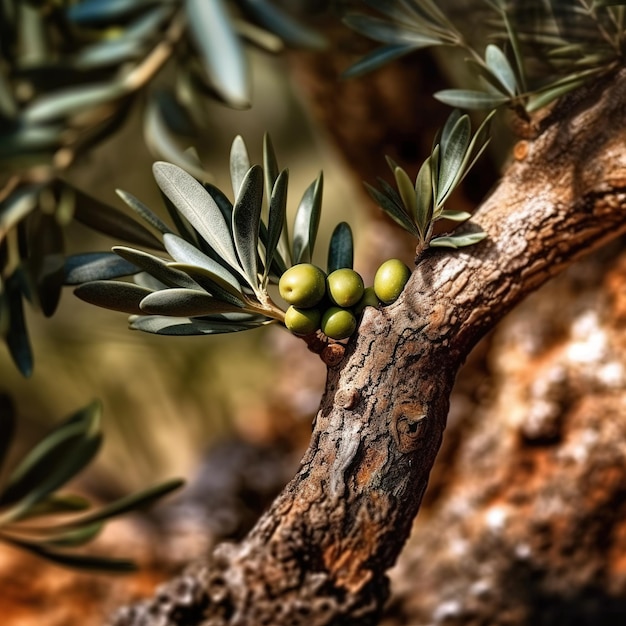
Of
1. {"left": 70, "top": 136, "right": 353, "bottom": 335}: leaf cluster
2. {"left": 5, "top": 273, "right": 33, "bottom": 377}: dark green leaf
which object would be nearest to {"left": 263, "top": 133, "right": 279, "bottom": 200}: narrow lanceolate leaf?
{"left": 70, "top": 136, "right": 353, "bottom": 335}: leaf cluster

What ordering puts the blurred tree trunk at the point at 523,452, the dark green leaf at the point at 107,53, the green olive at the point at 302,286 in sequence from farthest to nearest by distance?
the blurred tree trunk at the point at 523,452 → the dark green leaf at the point at 107,53 → the green olive at the point at 302,286

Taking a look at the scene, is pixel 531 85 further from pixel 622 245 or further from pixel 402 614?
pixel 402 614

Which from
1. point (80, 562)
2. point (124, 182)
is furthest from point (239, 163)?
point (124, 182)

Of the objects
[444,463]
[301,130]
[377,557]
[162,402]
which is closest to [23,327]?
[377,557]

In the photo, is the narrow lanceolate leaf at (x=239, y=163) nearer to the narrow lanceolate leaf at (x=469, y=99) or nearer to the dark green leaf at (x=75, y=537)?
the narrow lanceolate leaf at (x=469, y=99)

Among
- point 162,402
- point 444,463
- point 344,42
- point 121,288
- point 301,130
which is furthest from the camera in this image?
point 301,130

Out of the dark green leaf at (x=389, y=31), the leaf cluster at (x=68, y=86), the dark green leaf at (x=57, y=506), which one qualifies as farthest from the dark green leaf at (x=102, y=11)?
the dark green leaf at (x=57, y=506)

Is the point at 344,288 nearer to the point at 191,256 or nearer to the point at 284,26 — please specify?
the point at 191,256
